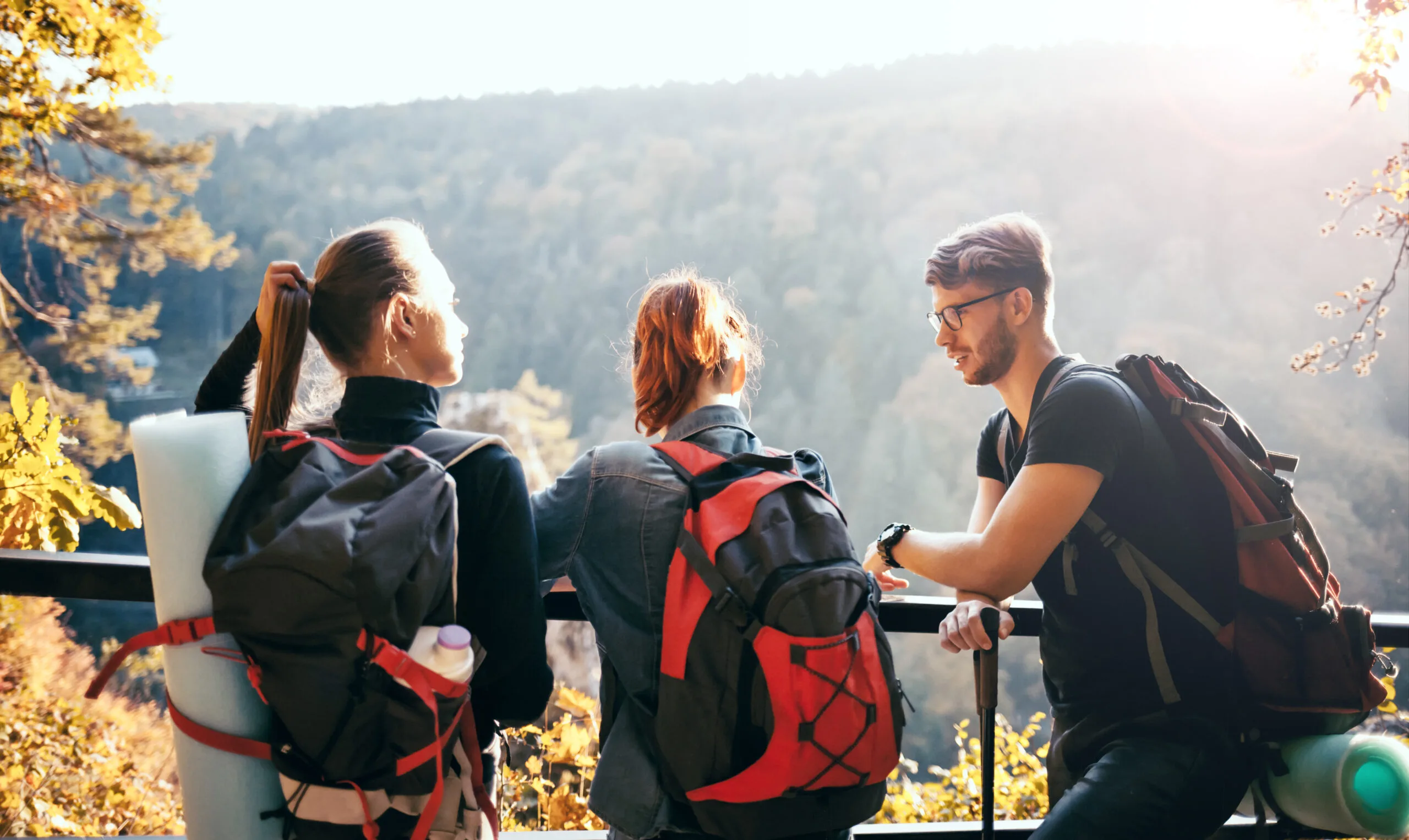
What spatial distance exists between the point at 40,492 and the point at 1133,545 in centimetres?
354

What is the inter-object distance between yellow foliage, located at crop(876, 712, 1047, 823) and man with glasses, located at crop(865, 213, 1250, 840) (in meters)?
1.54

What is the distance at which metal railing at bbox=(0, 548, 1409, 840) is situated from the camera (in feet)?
4.80

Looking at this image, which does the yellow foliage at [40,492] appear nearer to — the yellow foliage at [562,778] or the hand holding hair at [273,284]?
the yellow foliage at [562,778]

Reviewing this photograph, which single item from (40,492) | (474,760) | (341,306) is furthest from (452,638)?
(40,492)

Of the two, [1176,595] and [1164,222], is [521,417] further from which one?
[1164,222]

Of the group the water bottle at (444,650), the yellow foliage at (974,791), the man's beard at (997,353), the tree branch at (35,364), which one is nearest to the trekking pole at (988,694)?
the man's beard at (997,353)

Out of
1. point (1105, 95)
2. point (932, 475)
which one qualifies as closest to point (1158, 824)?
point (932, 475)

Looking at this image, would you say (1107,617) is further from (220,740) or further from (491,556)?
(220,740)

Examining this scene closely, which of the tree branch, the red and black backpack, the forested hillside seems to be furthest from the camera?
the forested hillside

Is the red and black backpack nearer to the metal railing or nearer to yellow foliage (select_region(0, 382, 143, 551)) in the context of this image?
the metal railing

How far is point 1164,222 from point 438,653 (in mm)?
41520

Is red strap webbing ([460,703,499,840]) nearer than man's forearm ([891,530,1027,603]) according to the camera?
Yes

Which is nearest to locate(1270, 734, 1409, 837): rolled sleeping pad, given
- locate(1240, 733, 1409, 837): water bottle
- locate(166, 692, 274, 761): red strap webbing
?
locate(1240, 733, 1409, 837): water bottle

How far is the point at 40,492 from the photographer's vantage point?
Answer: 9.83ft
